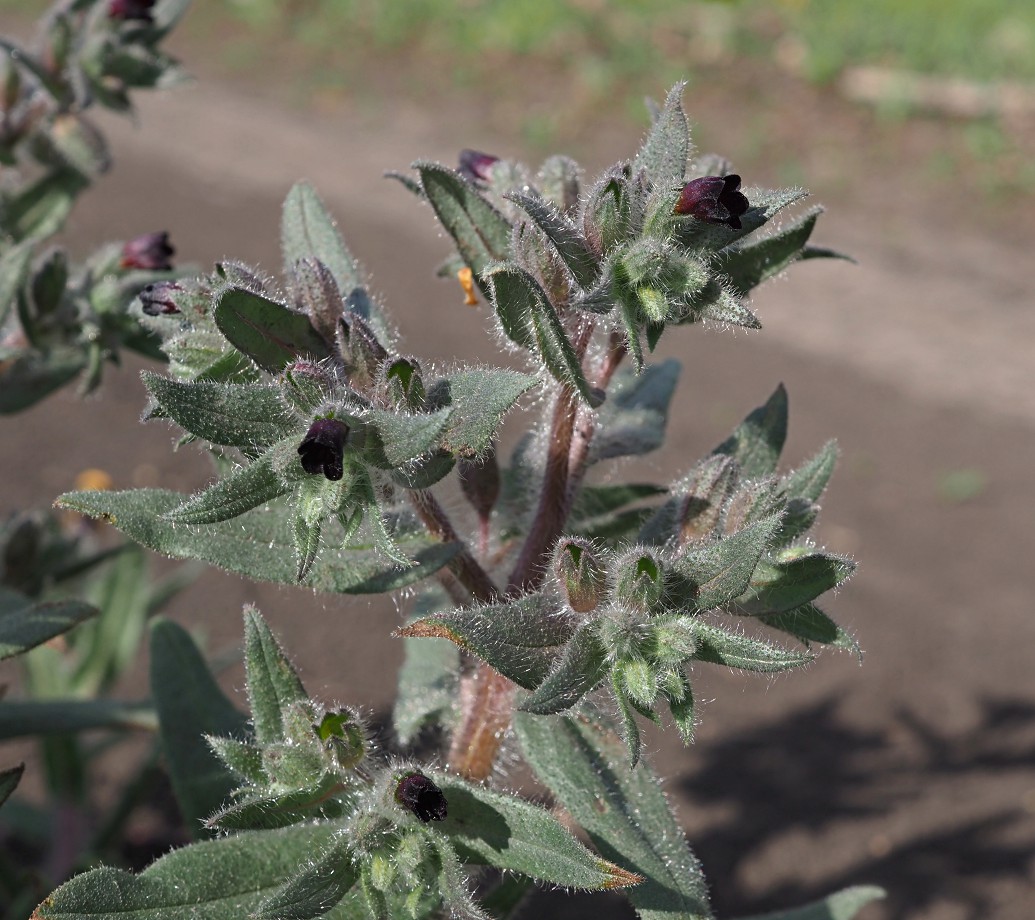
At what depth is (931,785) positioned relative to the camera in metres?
5.20

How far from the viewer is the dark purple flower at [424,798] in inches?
64.1

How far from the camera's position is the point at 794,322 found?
8727 mm

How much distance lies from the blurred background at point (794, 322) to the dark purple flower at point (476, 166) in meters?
0.56

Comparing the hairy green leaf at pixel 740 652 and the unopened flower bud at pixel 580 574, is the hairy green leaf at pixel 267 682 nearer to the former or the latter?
the unopened flower bud at pixel 580 574

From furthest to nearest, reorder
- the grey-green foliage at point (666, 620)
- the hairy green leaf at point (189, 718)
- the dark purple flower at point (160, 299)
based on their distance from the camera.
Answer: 1. the hairy green leaf at point (189, 718)
2. the dark purple flower at point (160, 299)
3. the grey-green foliage at point (666, 620)

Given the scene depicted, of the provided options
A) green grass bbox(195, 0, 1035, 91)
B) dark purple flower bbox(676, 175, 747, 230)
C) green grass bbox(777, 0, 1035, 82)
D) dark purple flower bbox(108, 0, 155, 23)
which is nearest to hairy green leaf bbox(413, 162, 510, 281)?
dark purple flower bbox(676, 175, 747, 230)

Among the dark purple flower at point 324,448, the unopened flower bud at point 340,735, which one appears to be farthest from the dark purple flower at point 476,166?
the unopened flower bud at point 340,735

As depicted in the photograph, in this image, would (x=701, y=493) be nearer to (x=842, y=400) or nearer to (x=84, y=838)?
(x=84, y=838)

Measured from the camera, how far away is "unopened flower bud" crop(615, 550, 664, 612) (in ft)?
5.29

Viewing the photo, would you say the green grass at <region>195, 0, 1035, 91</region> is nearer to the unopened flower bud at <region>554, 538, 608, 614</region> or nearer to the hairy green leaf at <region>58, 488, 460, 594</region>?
the hairy green leaf at <region>58, 488, 460, 594</region>

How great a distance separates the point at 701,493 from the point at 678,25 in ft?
38.1

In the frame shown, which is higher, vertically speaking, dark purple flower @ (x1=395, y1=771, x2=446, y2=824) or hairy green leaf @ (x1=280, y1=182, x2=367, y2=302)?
hairy green leaf @ (x1=280, y1=182, x2=367, y2=302)

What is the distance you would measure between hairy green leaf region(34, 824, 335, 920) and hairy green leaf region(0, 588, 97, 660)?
0.50 metres

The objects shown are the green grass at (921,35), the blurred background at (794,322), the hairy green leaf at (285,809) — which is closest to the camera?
the hairy green leaf at (285,809)
